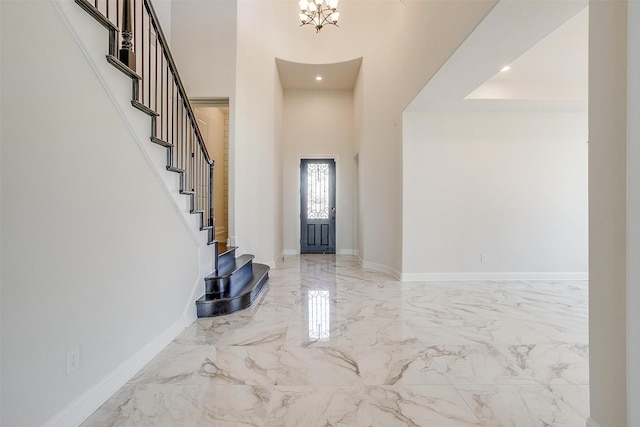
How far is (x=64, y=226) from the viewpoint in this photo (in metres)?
1.39

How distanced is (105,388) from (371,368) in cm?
159

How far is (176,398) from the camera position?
5.44ft

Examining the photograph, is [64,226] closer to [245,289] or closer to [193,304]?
[193,304]

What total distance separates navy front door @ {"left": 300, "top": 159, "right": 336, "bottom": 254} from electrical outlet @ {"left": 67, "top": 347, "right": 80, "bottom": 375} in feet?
19.2

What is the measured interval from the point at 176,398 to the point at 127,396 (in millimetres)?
294

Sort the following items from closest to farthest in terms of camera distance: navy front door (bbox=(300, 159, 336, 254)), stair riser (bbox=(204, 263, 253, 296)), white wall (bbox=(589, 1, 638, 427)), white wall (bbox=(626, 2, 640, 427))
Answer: white wall (bbox=(626, 2, 640, 427))
white wall (bbox=(589, 1, 638, 427))
stair riser (bbox=(204, 263, 253, 296))
navy front door (bbox=(300, 159, 336, 254))

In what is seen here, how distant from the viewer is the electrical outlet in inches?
55.9

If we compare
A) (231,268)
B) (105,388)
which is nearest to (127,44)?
(105,388)

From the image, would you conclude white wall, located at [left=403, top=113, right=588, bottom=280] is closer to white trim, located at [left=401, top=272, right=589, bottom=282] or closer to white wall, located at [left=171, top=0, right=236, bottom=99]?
white trim, located at [left=401, top=272, right=589, bottom=282]

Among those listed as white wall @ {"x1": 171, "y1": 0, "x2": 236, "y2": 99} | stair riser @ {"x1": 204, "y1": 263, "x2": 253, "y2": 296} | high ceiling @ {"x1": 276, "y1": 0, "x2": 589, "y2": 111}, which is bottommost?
stair riser @ {"x1": 204, "y1": 263, "x2": 253, "y2": 296}

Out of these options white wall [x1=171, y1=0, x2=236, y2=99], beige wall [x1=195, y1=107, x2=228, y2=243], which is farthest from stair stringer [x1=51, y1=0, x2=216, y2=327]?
beige wall [x1=195, y1=107, x2=228, y2=243]

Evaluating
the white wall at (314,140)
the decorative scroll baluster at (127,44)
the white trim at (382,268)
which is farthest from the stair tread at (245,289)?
the white wall at (314,140)

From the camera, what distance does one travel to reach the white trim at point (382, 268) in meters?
4.64

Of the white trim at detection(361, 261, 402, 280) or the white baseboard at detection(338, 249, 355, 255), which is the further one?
the white baseboard at detection(338, 249, 355, 255)
